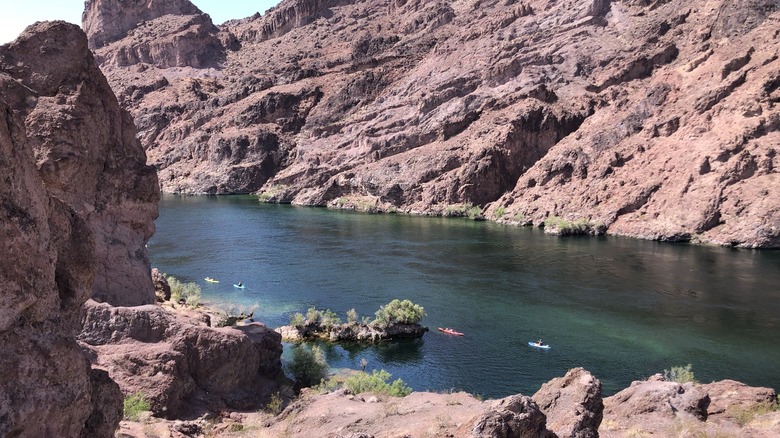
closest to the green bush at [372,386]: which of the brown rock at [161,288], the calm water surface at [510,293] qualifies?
the calm water surface at [510,293]

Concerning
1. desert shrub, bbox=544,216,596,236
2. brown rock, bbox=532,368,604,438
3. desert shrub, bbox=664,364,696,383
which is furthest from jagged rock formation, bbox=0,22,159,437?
desert shrub, bbox=544,216,596,236

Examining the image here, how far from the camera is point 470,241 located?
76.8 meters

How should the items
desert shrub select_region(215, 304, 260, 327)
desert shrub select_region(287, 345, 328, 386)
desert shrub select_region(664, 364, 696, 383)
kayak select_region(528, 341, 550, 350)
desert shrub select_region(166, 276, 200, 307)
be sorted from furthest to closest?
desert shrub select_region(215, 304, 260, 327)
desert shrub select_region(166, 276, 200, 307)
kayak select_region(528, 341, 550, 350)
desert shrub select_region(664, 364, 696, 383)
desert shrub select_region(287, 345, 328, 386)

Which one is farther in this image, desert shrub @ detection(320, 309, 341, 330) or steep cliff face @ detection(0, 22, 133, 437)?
desert shrub @ detection(320, 309, 341, 330)

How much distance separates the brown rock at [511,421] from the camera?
40.6ft

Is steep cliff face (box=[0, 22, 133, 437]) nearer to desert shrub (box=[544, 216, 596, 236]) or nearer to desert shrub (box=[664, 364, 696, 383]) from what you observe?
desert shrub (box=[664, 364, 696, 383])

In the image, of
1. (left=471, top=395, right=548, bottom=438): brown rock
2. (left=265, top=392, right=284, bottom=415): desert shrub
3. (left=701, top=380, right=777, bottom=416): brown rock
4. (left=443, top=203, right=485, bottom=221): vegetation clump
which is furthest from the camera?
(left=443, top=203, right=485, bottom=221): vegetation clump

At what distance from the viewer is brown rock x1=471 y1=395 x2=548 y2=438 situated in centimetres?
1237

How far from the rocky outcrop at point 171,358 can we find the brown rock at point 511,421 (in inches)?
435

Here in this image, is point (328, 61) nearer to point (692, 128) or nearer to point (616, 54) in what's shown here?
point (616, 54)

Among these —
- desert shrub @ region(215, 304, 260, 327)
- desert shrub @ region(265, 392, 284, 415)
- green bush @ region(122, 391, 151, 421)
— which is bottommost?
desert shrub @ region(215, 304, 260, 327)

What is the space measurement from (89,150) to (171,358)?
9719mm

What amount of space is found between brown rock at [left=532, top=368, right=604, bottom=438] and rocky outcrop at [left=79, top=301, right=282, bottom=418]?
10676mm

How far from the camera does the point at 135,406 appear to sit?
18.2 m
